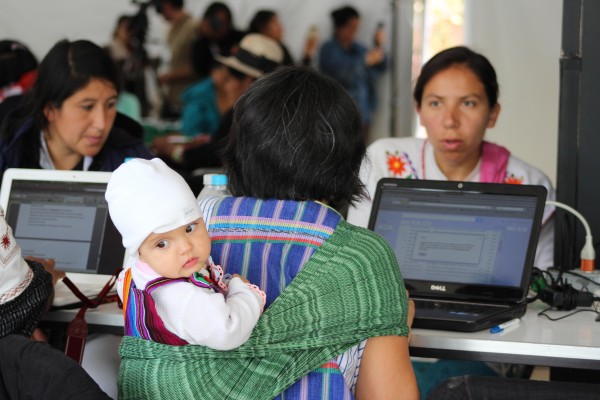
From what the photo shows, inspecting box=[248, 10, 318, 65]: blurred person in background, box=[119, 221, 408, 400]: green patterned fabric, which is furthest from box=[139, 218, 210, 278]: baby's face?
box=[248, 10, 318, 65]: blurred person in background

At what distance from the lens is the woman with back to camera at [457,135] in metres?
2.70

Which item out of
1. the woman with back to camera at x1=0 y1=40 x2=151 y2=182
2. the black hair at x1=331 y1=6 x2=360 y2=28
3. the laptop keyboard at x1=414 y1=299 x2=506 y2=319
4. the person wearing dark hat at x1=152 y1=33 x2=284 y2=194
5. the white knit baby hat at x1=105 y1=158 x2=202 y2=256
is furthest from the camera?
the black hair at x1=331 y1=6 x2=360 y2=28

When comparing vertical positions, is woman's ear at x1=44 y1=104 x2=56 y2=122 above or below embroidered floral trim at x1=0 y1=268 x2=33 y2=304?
above

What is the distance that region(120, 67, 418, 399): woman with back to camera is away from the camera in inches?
60.0

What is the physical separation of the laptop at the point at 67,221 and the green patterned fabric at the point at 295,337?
82 cm

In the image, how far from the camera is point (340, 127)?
1.60m

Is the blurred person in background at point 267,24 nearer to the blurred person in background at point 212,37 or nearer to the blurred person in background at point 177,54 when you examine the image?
the blurred person in background at point 212,37

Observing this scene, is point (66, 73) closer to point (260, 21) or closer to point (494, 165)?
point (494, 165)

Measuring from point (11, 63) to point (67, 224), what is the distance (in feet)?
5.85

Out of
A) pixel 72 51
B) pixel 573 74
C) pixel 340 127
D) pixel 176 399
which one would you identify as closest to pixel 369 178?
pixel 573 74

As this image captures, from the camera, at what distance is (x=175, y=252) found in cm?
143

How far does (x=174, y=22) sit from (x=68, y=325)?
509cm

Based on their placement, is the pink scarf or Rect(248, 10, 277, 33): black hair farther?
Rect(248, 10, 277, 33): black hair

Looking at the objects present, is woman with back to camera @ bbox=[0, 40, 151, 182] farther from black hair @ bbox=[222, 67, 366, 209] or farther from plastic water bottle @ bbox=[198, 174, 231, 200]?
black hair @ bbox=[222, 67, 366, 209]
